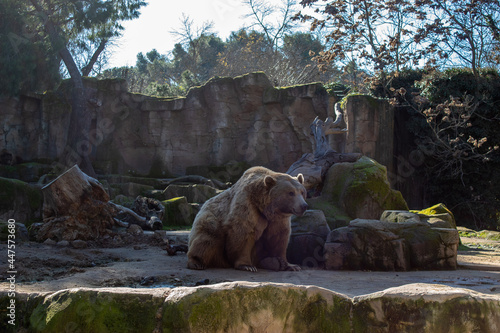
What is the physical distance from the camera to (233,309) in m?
2.77

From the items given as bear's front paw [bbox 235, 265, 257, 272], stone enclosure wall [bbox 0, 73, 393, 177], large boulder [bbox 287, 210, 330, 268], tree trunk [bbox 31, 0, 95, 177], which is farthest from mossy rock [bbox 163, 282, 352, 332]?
tree trunk [bbox 31, 0, 95, 177]

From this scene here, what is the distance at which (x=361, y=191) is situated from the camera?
381 inches

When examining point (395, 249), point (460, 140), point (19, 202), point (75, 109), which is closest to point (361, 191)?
point (395, 249)

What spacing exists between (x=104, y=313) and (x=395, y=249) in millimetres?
4161

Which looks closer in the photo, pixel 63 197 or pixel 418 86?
pixel 63 197

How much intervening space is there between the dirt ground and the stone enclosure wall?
14.8 meters

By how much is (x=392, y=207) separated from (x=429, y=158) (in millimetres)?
9680

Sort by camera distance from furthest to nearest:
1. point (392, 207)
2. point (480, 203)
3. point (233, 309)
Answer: point (480, 203), point (392, 207), point (233, 309)

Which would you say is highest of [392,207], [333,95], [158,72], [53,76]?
[158,72]

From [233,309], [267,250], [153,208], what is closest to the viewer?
[233,309]

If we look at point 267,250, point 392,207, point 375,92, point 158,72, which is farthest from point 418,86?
point 158,72

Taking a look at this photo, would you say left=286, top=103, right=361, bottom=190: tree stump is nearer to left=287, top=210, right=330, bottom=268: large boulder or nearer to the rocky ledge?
left=287, top=210, right=330, bottom=268: large boulder

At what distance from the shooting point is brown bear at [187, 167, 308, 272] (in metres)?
5.70

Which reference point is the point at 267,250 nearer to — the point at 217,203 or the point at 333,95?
the point at 217,203
